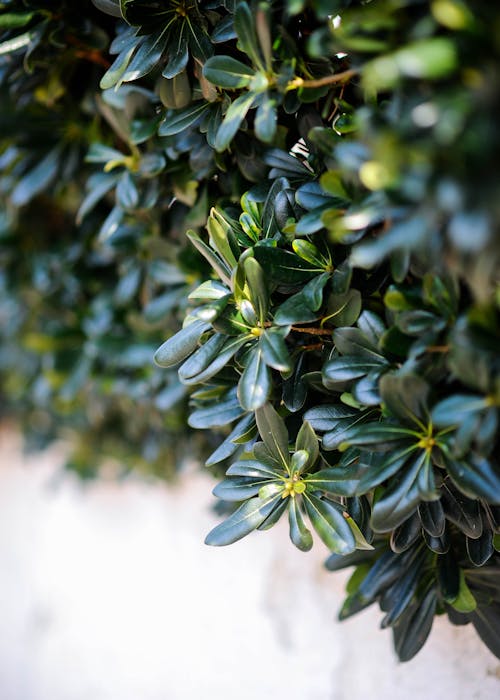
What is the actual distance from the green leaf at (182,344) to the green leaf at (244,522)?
219 millimetres

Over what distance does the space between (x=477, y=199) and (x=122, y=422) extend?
1391 millimetres

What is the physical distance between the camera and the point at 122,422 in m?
1.77

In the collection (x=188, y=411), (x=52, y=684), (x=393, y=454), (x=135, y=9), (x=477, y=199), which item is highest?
(x=135, y=9)

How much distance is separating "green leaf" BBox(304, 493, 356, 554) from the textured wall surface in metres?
0.49

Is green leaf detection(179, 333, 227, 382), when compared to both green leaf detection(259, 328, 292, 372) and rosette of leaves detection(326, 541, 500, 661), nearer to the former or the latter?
green leaf detection(259, 328, 292, 372)

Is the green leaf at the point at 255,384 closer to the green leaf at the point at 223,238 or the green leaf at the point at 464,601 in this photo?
the green leaf at the point at 223,238

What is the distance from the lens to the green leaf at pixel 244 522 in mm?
846

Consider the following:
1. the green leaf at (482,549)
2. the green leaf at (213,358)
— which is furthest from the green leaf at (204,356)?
the green leaf at (482,549)

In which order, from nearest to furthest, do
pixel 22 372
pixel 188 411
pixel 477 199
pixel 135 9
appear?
pixel 477 199 < pixel 135 9 < pixel 188 411 < pixel 22 372

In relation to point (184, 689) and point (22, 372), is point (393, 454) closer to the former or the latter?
point (184, 689)

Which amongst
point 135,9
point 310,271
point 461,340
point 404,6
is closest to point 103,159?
point 135,9

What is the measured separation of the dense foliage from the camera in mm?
572

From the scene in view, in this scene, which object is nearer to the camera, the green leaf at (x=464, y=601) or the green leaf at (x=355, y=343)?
the green leaf at (x=355, y=343)

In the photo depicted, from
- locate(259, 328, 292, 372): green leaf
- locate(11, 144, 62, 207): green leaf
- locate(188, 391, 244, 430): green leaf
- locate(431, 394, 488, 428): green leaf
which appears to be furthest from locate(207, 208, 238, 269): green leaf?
locate(11, 144, 62, 207): green leaf
